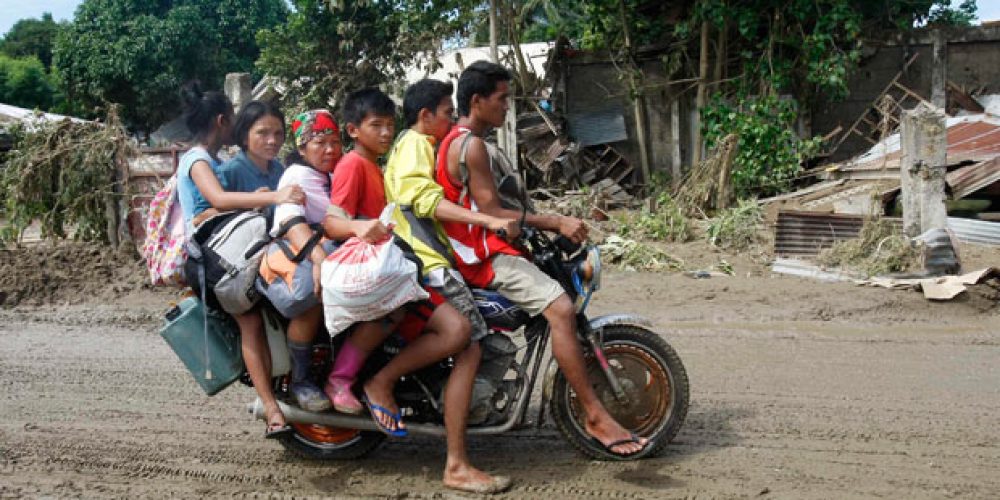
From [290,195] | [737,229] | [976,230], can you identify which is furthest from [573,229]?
[976,230]

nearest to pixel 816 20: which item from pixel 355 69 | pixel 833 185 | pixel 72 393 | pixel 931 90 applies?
pixel 931 90

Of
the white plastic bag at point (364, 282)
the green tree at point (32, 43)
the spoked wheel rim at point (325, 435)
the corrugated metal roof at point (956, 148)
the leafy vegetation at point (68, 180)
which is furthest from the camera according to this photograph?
the green tree at point (32, 43)

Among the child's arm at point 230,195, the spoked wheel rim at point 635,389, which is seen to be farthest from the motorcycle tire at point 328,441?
the child's arm at point 230,195

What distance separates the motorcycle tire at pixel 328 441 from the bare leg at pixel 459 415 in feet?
1.89

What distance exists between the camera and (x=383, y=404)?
14.5 feet

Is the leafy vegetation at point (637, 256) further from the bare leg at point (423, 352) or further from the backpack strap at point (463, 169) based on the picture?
the bare leg at point (423, 352)

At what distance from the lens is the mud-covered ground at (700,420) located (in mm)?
4461

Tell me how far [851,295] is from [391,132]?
5499 mm

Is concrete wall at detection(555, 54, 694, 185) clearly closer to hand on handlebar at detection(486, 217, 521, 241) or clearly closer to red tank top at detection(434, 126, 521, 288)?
red tank top at detection(434, 126, 521, 288)

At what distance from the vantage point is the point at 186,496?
14.5 feet

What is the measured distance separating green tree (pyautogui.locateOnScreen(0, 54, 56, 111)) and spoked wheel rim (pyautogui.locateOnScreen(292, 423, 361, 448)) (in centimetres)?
3410

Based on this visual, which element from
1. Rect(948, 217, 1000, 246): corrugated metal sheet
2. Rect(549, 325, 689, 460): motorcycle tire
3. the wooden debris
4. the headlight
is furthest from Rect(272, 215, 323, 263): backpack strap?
the wooden debris

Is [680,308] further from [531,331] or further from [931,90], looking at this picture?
[931,90]

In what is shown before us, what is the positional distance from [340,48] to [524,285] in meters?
14.5
